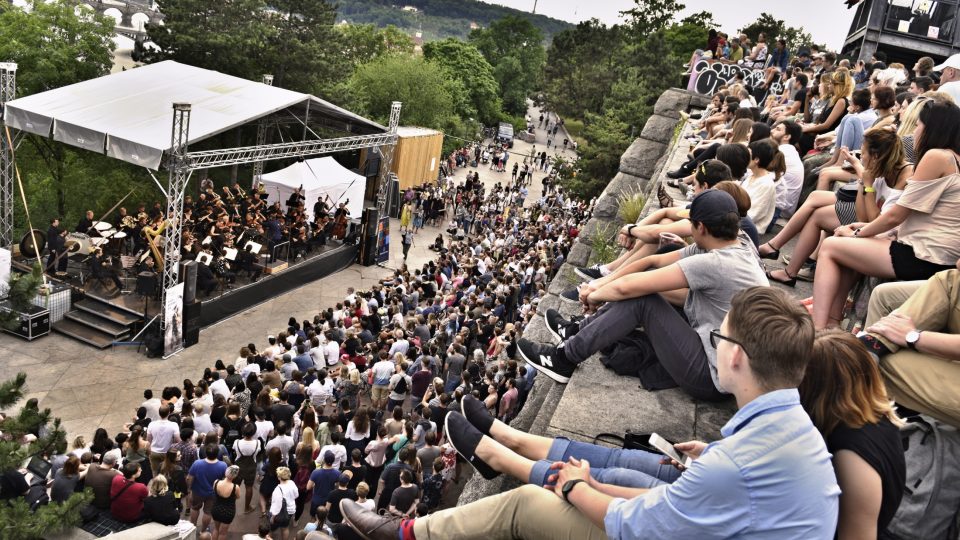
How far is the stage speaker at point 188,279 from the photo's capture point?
14.2 meters

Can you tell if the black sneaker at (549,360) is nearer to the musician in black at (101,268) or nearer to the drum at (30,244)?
the musician in black at (101,268)

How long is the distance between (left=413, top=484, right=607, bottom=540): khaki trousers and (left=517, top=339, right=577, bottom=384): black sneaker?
1649 millimetres

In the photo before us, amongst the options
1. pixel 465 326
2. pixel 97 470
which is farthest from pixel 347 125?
pixel 97 470

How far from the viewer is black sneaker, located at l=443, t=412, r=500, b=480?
370 centimetres

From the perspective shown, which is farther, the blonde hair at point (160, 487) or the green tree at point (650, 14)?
the green tree at point (650, 14)

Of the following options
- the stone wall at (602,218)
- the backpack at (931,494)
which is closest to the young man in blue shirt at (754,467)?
the backpack at (931,494)

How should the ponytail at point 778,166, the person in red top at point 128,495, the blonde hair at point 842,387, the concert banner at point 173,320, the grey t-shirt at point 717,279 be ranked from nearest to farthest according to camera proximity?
the blonde hair at point 842,387 < the grey t-shirt at point 717,279 < the person in red top at point 128,495 < the ponytail at point 778,166 < the concert banner at point 173,320

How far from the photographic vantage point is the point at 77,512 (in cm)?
571

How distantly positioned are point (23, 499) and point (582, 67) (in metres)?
63.8

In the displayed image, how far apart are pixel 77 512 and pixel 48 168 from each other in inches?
828

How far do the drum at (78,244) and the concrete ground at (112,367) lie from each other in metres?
1.95

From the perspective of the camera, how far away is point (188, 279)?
14.3 meters

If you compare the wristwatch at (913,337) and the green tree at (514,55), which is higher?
the green tree at (514,55)

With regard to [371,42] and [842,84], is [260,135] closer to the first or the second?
[842,84]
